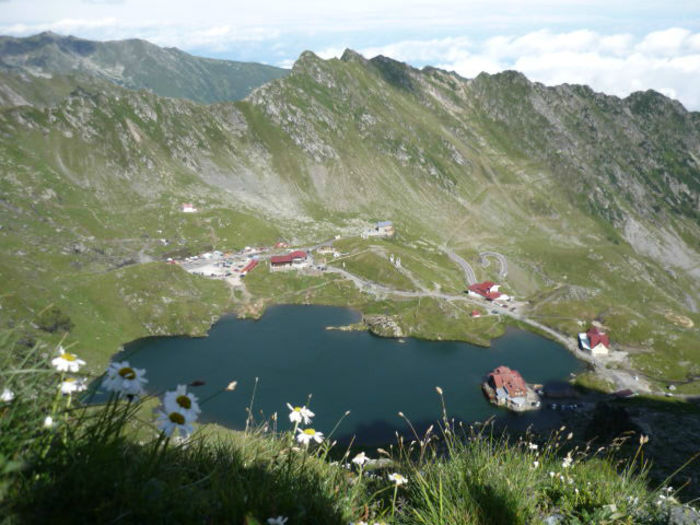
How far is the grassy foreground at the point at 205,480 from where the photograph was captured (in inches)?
139

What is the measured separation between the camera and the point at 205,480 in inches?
191

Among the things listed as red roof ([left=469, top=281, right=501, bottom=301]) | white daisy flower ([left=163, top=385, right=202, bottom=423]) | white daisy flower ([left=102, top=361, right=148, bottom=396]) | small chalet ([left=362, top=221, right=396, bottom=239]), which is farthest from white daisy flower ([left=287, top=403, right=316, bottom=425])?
small chalet ([left=362, top=221, right=396, bottom=239])

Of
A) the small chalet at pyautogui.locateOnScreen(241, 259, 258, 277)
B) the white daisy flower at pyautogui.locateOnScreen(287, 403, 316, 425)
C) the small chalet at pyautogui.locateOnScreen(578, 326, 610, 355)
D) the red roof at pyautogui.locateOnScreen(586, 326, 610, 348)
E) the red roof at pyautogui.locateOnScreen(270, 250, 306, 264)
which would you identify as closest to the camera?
the white daisy flower at pyautogui.locateOnScreen(287, 403, 316, 425)

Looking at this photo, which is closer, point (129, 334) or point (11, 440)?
point (11, 440)

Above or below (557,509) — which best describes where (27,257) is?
below

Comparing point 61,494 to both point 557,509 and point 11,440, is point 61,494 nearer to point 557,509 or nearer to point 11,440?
point 11,440

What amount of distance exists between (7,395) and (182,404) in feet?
5.23

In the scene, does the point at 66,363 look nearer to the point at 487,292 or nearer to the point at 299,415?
the point at 299,415

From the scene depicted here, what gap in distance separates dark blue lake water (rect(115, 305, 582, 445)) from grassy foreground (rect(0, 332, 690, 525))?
2471 inches

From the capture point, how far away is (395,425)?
234 ft

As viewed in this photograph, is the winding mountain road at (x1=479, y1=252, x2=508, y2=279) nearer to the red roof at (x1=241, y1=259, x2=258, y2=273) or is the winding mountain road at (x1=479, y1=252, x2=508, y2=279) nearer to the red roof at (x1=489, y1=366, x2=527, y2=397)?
Result: the red roof at (x1=489, y1=366, x2=527, y2=397)

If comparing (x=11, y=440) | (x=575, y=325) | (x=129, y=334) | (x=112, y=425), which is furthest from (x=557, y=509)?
(x=575, y=325)

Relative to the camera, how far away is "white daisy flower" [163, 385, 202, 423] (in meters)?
4.54

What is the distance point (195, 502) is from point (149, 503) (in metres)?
0.40
